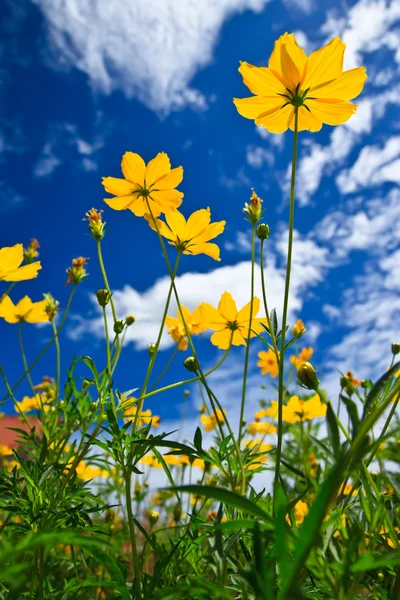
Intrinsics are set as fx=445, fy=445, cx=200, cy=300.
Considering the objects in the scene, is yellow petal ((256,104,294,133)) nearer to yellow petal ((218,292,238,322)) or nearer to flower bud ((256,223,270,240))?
flower bud ((256,223,270,240))

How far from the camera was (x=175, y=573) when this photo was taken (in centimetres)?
84

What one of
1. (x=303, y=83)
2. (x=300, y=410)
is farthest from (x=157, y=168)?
(x=300, y=410)

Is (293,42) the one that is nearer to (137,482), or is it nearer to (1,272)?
(1,272)

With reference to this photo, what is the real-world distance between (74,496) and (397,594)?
0.51 metres

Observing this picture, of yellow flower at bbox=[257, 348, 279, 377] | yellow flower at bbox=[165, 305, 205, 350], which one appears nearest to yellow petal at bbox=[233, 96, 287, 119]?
yellow flower at bbox=[165, 305, 205, 350]

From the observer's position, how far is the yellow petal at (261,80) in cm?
85

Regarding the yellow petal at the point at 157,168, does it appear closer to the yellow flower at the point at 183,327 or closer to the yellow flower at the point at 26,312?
the yellow flower at the point at 183,327

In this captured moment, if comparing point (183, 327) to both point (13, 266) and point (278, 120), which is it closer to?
point (13, 266)

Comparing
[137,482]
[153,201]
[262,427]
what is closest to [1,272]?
[153,201]

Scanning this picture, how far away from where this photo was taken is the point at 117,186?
1.12 meters

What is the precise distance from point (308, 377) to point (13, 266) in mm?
803

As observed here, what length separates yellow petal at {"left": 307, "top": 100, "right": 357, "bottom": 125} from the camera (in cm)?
89

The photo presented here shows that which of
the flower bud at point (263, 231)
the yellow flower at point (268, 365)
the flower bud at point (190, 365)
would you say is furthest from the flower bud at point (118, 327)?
the yellow flower at point (268, 365)

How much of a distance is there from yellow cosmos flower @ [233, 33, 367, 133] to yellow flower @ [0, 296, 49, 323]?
43.0 inches
